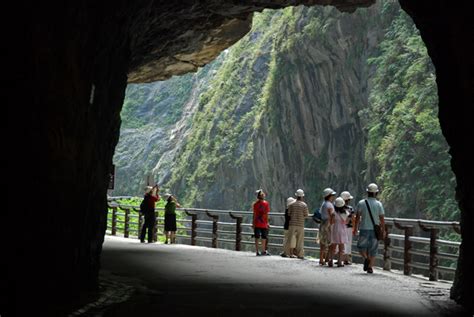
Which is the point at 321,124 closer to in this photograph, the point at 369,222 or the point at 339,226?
the point at 339,226

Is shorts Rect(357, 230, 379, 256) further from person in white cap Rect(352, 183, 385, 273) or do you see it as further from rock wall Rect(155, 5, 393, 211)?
rock wall Rect(155, 5, 393, 211)

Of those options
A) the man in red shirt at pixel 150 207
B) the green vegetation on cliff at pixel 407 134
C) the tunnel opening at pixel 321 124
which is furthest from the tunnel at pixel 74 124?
the green vegetation on cliff at pixel 407 134

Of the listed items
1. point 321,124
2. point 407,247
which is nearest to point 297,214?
point 407,247

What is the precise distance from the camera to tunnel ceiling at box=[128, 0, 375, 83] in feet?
52.8

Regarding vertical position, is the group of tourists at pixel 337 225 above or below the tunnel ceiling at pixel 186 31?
below

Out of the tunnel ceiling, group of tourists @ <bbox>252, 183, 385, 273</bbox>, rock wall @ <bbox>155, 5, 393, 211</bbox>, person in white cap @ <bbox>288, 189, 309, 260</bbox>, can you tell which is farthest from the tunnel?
rock wall @ <bbox>155, 5, 393, 211</bbox>

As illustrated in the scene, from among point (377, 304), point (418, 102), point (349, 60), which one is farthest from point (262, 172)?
point (377, 304)

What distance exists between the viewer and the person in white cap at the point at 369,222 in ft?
47.8

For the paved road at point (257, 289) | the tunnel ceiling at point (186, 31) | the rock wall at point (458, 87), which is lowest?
the paved road at point (257, 289)

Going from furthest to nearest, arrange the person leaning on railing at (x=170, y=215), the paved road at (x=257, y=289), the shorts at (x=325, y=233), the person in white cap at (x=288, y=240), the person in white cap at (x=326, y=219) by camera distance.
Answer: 1. the person leaning on railing at (x=170, y=215)
2. the person in white cap at (x=288, y=240)
3. the shorts at (x=325, y=233)
4. the person in white cap at (x=326, y=219)
5. the paved road at (x=257, y=289)

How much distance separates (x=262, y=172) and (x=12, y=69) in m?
45.1

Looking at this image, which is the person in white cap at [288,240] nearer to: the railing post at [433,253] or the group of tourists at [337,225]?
the group of tourists at [337,225]

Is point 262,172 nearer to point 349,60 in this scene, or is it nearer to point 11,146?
point 349,60

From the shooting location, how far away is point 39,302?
25.0ft
